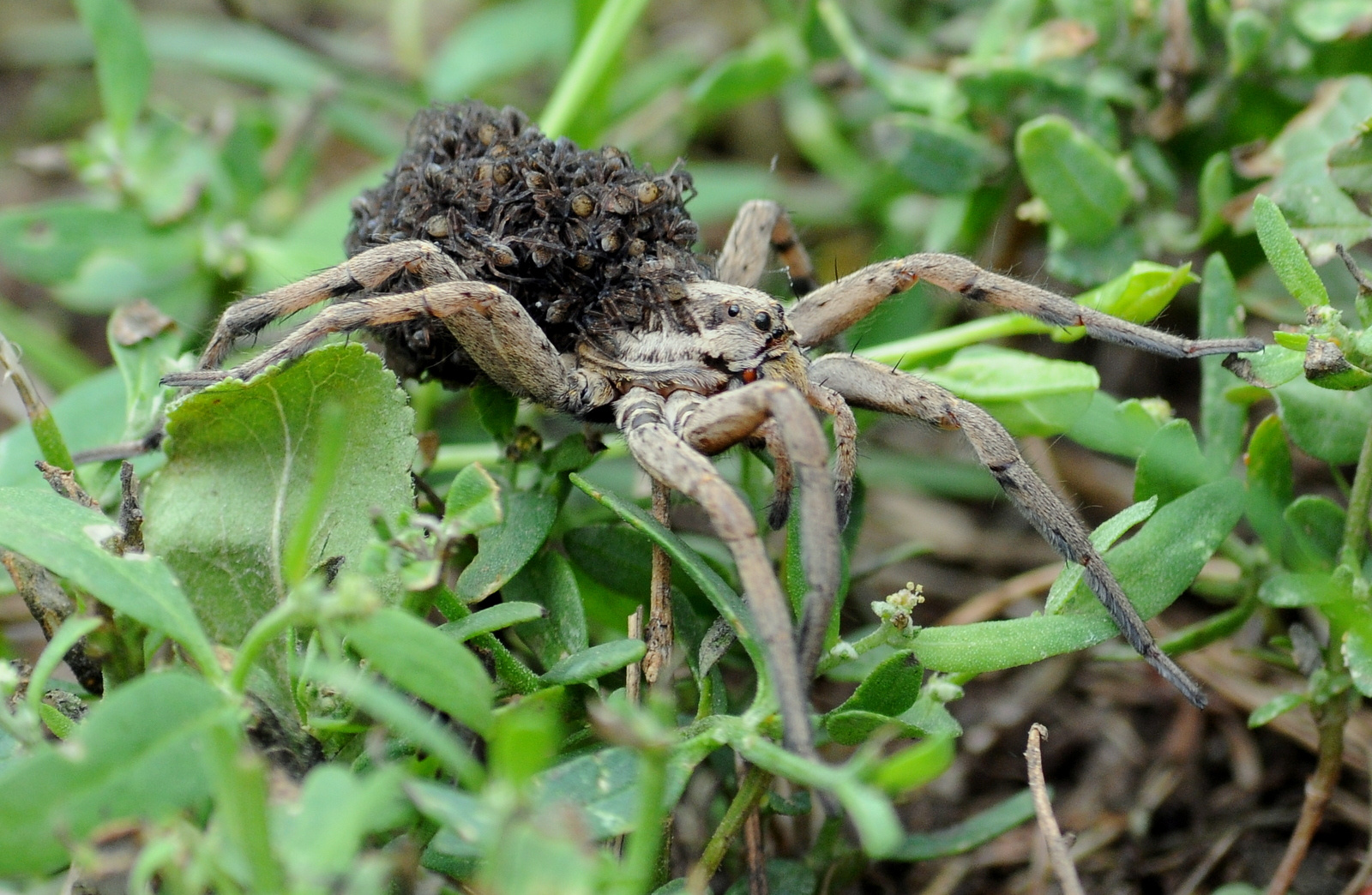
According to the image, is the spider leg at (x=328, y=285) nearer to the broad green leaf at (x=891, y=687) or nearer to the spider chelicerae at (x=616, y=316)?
the spider chelicerae at (x=616, y=316)

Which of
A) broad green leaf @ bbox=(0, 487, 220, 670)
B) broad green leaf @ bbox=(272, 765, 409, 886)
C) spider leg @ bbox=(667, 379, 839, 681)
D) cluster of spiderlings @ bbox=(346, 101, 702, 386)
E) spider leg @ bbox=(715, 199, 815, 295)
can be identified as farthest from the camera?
spider leg @ bbox=(715, 199, 815, 295)

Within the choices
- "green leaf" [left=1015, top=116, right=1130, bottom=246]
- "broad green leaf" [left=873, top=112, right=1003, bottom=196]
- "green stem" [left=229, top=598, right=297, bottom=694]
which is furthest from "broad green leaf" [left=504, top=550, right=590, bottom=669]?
"broad green leaf" [left=873, top=112, right=1003, bottom=196]

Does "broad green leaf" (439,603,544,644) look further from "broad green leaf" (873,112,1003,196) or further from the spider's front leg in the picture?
"broad green leaf" (873,112,1003,196)

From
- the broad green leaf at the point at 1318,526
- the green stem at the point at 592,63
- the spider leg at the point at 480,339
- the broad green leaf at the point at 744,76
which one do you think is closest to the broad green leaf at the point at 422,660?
the spider leg at the point at 480,339

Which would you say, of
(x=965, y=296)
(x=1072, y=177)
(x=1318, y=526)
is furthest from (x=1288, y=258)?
(x=1072, y=177)

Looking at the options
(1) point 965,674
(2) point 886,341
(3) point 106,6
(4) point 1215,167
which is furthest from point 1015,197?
(3) point 106,6

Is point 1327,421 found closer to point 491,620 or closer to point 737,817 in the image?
point 737,817
